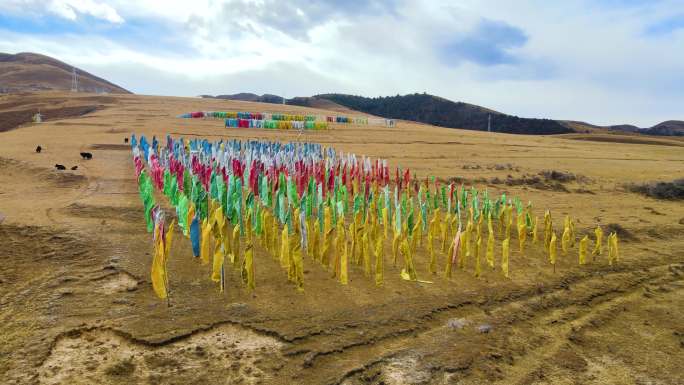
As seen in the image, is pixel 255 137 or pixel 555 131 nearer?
pixel 255 137

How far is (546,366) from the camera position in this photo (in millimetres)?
5195

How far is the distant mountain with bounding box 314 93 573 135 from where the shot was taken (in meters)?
72.7

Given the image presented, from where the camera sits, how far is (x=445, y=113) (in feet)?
294

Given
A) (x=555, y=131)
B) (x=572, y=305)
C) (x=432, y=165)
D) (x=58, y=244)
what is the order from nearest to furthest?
(x=572, y=305) → (x=58, y=244) → (x=432, y=165) → (x=555, y=131)

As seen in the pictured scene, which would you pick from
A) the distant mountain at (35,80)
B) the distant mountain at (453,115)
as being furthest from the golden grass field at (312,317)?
the distant mountain at (35,80)

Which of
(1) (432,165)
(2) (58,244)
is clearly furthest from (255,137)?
(2) (58,244)

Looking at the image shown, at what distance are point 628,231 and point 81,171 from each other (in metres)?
16.2

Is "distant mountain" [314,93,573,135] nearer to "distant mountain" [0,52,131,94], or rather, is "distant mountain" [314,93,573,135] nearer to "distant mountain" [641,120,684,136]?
"distant mountain" [641,120,684,136]

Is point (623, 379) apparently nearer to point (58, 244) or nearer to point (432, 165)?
point (58, 244)

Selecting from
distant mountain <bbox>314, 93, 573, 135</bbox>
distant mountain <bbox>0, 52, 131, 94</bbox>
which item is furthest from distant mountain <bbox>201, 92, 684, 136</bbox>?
distant mountain <bbox>0, 52, 131, 94</bbox>

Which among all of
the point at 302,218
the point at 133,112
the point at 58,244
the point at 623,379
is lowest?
the point at 623,379

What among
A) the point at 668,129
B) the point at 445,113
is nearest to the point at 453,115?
the point at 445,113

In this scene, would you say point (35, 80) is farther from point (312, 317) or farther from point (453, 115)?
point (312, 317)

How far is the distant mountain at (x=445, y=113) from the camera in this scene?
72.7 metres
